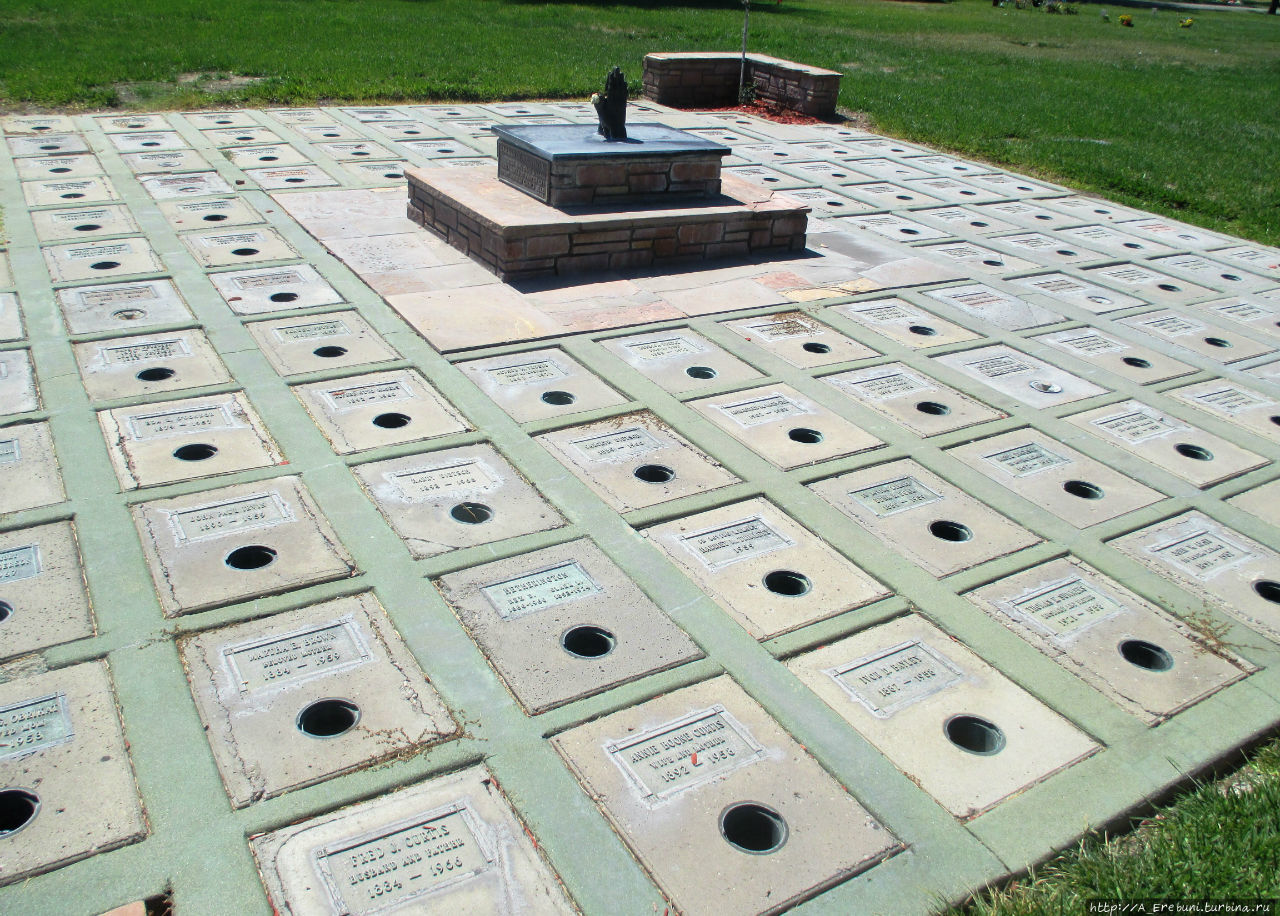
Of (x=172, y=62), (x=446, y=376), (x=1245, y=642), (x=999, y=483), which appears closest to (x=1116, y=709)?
(x=1245, y=642)

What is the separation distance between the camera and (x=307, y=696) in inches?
134

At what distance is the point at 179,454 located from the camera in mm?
4844

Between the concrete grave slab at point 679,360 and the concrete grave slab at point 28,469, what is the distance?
3.21 metres

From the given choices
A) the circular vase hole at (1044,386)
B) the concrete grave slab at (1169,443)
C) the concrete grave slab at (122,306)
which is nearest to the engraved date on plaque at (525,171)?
the concrete grave slab at (122,306)

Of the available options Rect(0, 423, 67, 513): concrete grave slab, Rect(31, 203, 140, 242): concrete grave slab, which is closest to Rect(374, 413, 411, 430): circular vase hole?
Rect(0, 423, 67, 513): concrete grave slab

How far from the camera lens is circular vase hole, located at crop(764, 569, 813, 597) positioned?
13.7ft

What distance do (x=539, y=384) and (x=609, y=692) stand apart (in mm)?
2694

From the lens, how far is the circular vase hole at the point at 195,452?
482 cm

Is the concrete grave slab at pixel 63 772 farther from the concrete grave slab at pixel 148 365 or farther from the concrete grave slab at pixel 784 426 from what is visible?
the concrete grave slab at pixel 784 426

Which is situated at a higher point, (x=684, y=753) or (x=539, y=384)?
(x=539, y=384)

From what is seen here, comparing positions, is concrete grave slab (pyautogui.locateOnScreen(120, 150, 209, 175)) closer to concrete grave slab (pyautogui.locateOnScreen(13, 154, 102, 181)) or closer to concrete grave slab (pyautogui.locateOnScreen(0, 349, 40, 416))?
concrete grave slab (pyautogui.locateOnScreen(13, 154, 102, 181))

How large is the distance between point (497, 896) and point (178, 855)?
93 centimetres

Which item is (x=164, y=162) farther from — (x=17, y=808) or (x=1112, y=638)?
(x=1112, y=638)

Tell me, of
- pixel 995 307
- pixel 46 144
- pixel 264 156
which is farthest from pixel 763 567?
pixel 46 144
